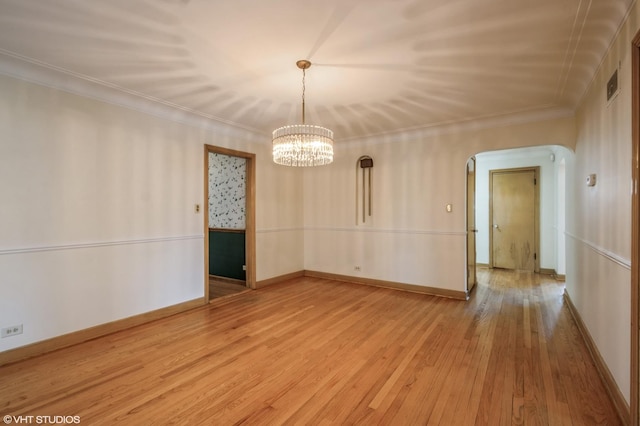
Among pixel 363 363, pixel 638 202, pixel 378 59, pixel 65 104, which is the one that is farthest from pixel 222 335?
pixel 638 202

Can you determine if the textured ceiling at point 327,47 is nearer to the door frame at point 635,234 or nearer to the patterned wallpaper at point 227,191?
the door frame at point 635,234

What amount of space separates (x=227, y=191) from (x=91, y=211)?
263cm

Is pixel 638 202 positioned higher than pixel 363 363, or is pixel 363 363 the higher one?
pixel 638 202

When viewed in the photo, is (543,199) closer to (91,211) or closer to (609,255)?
(609,255)

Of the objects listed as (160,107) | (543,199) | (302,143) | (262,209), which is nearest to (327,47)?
(302,143)

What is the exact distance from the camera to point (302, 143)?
2.80 m

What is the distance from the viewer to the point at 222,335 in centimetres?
308

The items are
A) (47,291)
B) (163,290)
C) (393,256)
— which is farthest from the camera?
(393,256)

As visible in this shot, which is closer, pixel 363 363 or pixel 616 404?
pixel 616 404

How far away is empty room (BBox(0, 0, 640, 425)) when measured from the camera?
6.35 ft

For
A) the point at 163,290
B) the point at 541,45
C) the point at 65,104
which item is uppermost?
the point at 541,45

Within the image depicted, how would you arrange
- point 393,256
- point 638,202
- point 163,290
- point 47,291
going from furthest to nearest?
point 393,256 < point 163,290 < point 47,291 < point 638,202

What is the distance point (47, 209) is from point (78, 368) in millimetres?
1476

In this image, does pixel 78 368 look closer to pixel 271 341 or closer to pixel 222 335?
pixel 222 335
